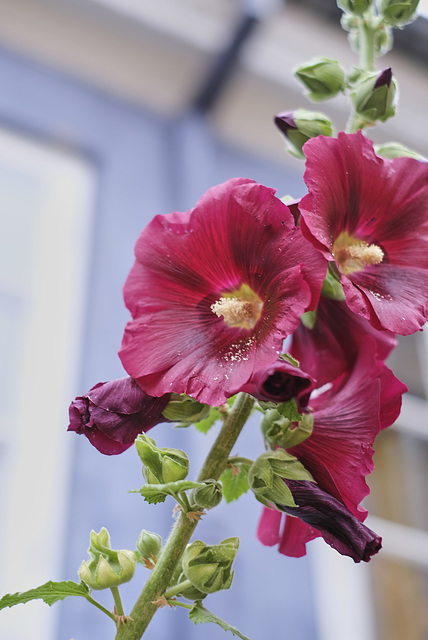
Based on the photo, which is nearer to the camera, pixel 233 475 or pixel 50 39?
pixel 233 475

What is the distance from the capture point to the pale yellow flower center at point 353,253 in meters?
0.41

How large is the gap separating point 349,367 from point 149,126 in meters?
1.74

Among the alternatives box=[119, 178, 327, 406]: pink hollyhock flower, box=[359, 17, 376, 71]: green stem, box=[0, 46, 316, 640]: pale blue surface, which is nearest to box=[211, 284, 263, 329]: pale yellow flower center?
box=[119, 178, 327, 406]: pink hollyhock flower

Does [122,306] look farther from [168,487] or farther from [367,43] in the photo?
[168,487]

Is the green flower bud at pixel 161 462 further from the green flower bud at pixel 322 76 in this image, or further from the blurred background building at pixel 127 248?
the blurred background building at pixel 127 248

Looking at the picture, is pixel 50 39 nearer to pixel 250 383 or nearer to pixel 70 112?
pixel 70 112

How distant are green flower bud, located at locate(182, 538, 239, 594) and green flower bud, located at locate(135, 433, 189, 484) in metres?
0.04

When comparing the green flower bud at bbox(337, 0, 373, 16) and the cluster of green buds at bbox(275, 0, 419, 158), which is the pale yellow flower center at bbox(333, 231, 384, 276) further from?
the green flower bud at bbox(337, 0, 373, 16)

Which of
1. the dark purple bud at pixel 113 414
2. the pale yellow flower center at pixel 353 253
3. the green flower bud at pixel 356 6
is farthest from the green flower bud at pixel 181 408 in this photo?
the green flower bud at pixel 356 6

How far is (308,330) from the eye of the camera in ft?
1.46

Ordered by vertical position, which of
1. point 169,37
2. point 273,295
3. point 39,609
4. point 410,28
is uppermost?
point 169,37

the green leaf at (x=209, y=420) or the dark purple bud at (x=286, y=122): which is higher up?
the dark purple bud at (x=286, y=122)

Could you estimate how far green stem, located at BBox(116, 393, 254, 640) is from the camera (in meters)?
0.35

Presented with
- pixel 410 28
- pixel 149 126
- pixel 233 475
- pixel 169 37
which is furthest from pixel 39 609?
pixel 410 28
